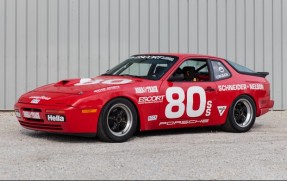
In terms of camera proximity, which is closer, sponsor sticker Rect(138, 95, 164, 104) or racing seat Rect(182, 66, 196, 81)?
sponsor sticker Rect(138, 95, 164, 104)

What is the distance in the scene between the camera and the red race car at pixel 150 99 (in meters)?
8.11

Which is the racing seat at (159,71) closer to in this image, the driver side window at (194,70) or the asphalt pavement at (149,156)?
the driver side window at (194,70)

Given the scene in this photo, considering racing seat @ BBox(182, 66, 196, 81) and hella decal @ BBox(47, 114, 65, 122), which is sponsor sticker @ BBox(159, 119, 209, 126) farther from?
hella decal @ BBox(47, 114, 65, 122)

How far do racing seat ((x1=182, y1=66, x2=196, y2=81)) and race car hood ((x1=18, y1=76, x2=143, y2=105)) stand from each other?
0.90 m

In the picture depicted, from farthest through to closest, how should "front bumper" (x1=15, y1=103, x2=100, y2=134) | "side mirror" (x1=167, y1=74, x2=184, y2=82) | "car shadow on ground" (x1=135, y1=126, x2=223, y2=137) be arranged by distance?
"car shadow on ground" (x1=135, y1=126, x2=223, y2=137) < "side mirror" (x1=167, y1=74, x2=184, y2=82) < "front bumper" (x1=15, y1=103, x2=100, y2=134)

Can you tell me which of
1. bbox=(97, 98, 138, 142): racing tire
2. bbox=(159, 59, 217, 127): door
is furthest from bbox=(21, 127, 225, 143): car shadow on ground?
bbox=(159, 59, 217, 127): door

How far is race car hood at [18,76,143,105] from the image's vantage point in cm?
819

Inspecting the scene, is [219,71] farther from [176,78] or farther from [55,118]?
[55,118]

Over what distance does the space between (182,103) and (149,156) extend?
192 cm

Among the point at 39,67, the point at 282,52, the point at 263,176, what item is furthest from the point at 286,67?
the point at 263,176

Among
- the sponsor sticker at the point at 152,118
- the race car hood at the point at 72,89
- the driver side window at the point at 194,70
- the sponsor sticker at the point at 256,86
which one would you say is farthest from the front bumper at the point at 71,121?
the sponsor sticker at the point at 256,86

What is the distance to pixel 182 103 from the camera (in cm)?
900

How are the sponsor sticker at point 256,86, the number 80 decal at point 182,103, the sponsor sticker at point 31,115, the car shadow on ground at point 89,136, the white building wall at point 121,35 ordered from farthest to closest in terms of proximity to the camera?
the white building wall at point 121,35 → the sponsor sticker at point 256,86 → the number 80 decal at point 182,103 → the car shadow on ground at point 89,136 → the sponsor sticker at point 31,115

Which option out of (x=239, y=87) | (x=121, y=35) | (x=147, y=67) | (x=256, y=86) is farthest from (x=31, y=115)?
(x=121, y=35)
